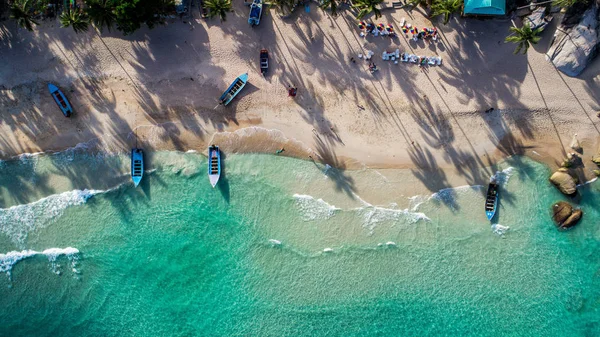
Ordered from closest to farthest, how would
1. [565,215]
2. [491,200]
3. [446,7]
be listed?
[446,7]
[565,215]
[491,200]

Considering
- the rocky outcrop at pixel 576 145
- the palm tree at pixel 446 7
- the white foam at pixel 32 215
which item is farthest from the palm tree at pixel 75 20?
the rocky outcrop at pixel 576 145

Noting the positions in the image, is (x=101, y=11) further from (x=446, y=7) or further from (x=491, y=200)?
(x=491, y=200)

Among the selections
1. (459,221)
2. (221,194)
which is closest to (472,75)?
(459,221)

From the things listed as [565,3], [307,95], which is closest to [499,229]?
[565,3]

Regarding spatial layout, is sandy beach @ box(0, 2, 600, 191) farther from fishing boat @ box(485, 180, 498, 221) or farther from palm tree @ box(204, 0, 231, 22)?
palm tree @ box(204, 0, 231, 22)

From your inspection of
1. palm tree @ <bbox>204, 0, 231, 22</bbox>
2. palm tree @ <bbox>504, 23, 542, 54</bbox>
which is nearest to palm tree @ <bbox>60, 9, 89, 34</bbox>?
palm tree @ <bbox>204, 0, 231, 22</bbox>

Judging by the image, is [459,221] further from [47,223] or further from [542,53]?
[47,223]
